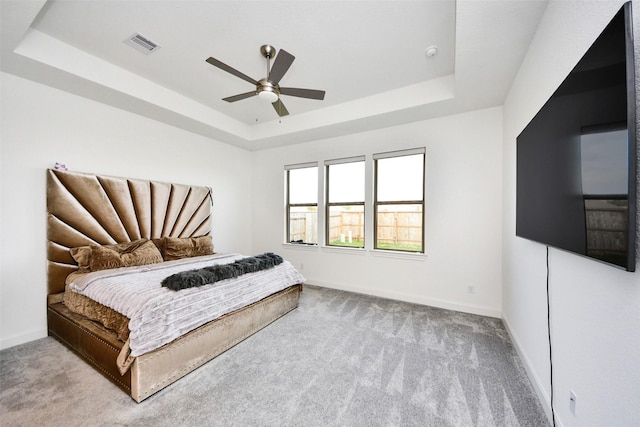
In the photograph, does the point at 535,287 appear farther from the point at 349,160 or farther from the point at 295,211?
the point at 295,211

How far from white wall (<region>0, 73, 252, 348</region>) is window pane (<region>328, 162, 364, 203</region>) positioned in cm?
280

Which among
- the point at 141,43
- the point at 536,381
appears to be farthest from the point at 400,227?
the point at 141,43

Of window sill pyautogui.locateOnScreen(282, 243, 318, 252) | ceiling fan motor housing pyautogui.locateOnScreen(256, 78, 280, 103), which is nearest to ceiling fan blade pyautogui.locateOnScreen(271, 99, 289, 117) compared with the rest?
ceiling fan motor housing pyautogui.locateOnScreen(256, 78, 280, 103)

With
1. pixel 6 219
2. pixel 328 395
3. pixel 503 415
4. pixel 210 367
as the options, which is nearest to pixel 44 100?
pixel 6 219

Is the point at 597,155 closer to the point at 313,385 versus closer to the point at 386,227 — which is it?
the point at 313,385

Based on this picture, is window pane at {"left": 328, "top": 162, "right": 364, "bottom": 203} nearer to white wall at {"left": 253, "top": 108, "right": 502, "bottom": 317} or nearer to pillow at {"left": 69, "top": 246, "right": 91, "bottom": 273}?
white wall at {"left": 253, "top": 108, "right": 502, "bottom": 317}

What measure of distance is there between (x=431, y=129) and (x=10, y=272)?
529cm

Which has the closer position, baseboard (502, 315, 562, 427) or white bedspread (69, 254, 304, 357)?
baseboard (502, 315, 562, 427)

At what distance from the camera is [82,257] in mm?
2795

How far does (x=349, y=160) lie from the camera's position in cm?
432

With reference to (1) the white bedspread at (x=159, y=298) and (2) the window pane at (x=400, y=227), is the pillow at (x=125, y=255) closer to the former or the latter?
(1) the white bedspread at (x=159, y=298)

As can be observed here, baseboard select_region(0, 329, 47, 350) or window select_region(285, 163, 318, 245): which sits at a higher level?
window select_region(285, 163, 318, 245)

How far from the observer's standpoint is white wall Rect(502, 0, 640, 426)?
37.8 inches

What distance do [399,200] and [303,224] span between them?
6.51ft
